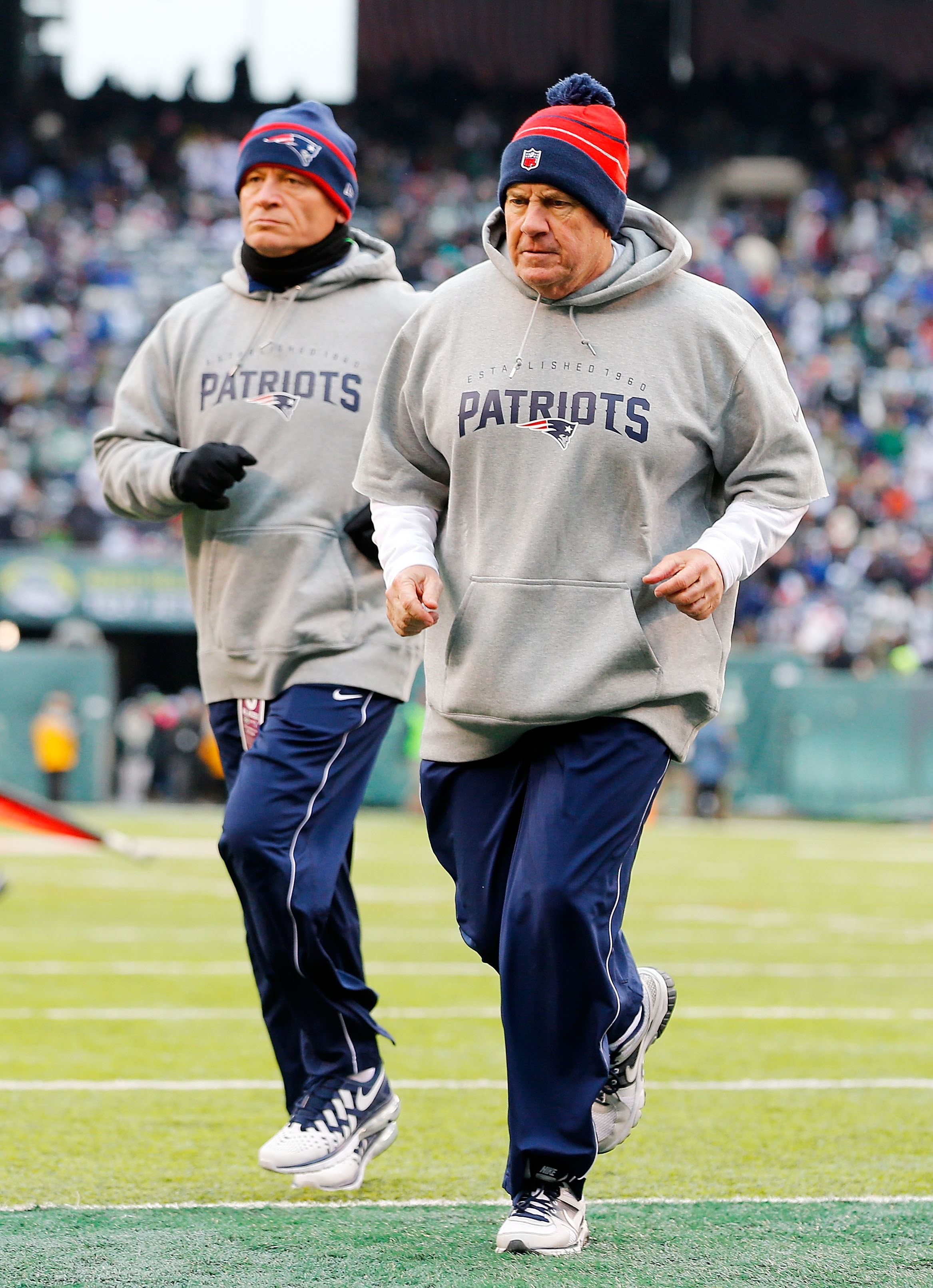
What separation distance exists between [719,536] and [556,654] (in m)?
0.37

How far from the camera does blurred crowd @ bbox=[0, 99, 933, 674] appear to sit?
81.4 feet

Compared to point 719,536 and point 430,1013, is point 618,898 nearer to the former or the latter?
point 719,536

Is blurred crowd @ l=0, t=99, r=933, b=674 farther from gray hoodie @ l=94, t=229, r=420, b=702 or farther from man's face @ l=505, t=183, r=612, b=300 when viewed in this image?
man's face @ l=505, t=183, r=612, b=300

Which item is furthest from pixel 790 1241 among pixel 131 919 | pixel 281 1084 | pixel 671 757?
pixel 131 919

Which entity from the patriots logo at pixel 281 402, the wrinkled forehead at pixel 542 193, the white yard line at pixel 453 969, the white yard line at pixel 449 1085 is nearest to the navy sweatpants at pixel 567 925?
the wrinkled forehead at pixel 542 193

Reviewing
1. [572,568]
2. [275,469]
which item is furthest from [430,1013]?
[572,568]

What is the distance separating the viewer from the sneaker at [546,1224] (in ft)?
11.3

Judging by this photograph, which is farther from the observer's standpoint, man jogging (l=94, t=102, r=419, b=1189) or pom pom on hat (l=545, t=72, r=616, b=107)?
man jogging (l=94, t=102, r=419, b=1189)

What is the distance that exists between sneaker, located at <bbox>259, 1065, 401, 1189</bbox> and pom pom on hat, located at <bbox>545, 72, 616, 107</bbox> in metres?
2.18

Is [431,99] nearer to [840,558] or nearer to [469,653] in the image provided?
[840,558]

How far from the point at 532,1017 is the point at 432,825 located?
0.48m

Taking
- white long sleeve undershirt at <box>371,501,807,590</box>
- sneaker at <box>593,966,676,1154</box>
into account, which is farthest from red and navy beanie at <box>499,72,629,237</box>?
sneaker at <box>593,966,676,1154</box>

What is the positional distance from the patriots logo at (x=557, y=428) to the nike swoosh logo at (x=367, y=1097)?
164cm

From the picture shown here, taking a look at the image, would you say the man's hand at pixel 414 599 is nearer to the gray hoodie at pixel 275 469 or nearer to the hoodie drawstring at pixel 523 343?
the hoodie drawstring at pixel 523 343
